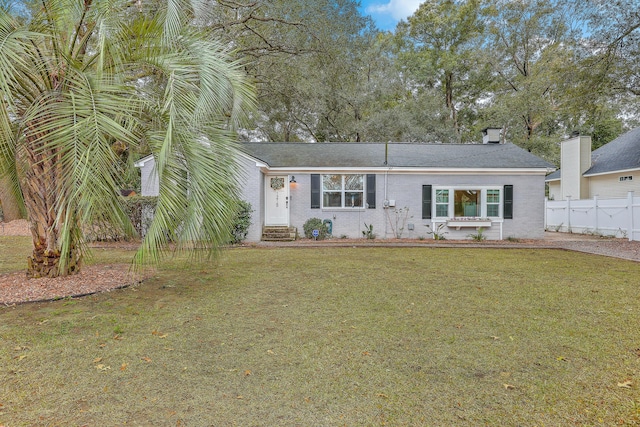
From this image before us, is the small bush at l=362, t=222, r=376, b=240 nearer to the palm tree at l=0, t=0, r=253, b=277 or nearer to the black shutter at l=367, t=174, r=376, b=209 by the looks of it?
the black shutter at l=367, t=174, r=376, b=209

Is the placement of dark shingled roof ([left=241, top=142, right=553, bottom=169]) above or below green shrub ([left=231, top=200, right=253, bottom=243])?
above

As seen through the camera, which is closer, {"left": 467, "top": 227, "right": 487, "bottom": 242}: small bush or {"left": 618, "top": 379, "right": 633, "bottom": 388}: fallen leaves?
{"left": 618, "top": 379, "right": 633, "bottom": 388}: fallen leaves

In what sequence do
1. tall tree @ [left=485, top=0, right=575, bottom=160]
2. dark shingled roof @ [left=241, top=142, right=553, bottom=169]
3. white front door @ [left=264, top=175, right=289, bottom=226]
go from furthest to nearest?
tall tree @ [left=485, top=0, right=575, bottom=160] < white front door @ [left=264, top=175, right=289, bottom=226] < dark shingled roof @ [left=241, top=142, right=553, bottom=169]

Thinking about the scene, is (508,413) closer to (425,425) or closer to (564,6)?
(425,425)

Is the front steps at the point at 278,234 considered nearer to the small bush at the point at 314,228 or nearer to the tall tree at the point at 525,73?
the small bush at the point at 314,228

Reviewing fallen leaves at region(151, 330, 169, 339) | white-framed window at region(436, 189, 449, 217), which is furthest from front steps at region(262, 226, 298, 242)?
fallen leaves at region(151, 330, 169, 339)

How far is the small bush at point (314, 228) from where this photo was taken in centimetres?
1238

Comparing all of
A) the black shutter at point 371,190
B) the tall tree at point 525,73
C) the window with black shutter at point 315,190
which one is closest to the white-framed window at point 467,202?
the black shutter at point 371,190

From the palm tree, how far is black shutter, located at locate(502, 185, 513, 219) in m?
10.9

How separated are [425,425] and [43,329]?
396 centimetres

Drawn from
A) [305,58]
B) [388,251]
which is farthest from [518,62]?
[388,251]

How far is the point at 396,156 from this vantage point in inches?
531

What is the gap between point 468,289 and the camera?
5.52 m

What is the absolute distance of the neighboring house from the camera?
493 inches
